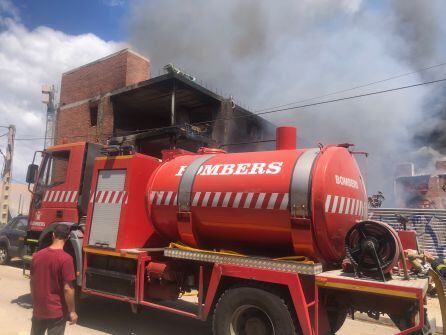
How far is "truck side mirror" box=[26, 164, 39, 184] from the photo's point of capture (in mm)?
7713

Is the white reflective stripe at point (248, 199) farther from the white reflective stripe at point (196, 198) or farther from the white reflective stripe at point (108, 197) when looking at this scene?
the white reflective stripe at point (108, 197)

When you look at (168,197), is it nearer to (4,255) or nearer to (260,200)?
(260,200)

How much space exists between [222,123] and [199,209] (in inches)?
619

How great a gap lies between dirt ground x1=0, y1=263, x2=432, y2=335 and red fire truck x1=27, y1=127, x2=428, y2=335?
0.64 m

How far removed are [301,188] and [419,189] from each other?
2040 cm

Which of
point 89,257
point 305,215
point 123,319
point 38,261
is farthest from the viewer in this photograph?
point 123,319

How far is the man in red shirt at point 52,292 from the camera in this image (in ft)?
12.6

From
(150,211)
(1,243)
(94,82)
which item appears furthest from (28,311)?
(94,82)

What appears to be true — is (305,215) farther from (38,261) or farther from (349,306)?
(38,261)

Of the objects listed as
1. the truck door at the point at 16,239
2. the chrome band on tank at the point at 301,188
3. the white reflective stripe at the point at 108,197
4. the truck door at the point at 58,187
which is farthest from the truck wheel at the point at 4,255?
the chrome band on tank at the point at 301,188

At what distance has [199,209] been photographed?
17.3ft

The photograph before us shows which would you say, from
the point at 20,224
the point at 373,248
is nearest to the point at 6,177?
the point at 20,224

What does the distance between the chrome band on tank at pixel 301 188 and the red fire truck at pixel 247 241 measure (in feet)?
0.04

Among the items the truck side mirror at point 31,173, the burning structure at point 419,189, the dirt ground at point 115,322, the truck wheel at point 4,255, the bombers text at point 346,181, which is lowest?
the dirt ground at point 115,322
